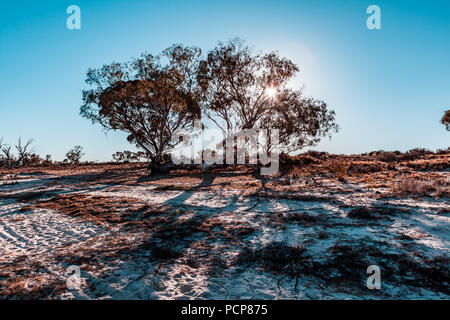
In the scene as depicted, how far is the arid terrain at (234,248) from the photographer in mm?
4047

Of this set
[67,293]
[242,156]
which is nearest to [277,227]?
[67,293]

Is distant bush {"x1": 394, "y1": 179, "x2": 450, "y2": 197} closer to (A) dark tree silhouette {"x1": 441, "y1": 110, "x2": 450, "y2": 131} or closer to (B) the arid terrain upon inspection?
(B) the arid terrain

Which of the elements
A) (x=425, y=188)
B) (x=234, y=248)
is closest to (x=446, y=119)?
(x=425, y=188)

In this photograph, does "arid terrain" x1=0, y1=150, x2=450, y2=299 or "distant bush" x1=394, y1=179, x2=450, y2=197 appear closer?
"arid terrain" x1=0, y1=150, x2=450, y2=299

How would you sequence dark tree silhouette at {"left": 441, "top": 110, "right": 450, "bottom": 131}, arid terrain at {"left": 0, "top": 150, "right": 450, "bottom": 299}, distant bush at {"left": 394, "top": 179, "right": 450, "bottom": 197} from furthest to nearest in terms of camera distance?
dark tree silhouette at {"left": 441, "top": 110, "right": 450, "bottom": 131}
distant bush at {"left": 394, "top": 179, "right": 450, "bottom": 197}
arid terrain at {"left": 0, "top": 150, "right": 450, "bottom": 299}

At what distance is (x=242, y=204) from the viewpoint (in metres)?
9.80

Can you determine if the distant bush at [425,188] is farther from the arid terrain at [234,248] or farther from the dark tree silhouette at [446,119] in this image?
the dark tree silhouette at [446,119]

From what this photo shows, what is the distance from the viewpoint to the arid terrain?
405cm

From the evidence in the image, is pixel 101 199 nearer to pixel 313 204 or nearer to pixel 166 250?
pixel 166 250

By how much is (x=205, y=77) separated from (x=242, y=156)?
8999 mm

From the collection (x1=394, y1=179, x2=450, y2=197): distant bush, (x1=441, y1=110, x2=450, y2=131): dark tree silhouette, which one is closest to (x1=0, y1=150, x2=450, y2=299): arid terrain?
(x1=394, y1=179, x2=450, y2=197): distant bush

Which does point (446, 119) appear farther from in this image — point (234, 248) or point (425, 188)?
point (234, 248)

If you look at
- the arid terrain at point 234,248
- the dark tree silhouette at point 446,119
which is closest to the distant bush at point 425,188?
the arid terrain at point 234,248

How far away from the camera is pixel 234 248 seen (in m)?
5.67
